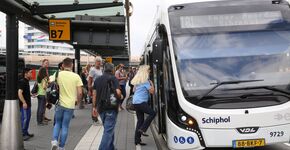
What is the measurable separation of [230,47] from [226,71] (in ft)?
1.38

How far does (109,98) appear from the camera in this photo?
8.02 meters

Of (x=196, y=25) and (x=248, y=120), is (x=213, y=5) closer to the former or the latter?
(x=196, y=25)

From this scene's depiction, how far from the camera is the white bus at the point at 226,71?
7.11 metres

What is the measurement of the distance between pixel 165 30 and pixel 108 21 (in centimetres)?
1103

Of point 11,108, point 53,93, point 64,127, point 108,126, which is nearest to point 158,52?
point 108,126

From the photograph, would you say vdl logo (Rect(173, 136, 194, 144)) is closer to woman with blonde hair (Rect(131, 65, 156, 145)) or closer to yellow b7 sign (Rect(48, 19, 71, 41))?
woman with blonde hair (Rect(131, 65, 156, 145))

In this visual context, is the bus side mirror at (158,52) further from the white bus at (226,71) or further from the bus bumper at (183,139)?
the bus bumper at (183,139)

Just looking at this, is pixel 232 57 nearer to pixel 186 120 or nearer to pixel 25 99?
pixel 186 120

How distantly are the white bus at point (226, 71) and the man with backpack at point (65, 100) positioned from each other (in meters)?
1.68

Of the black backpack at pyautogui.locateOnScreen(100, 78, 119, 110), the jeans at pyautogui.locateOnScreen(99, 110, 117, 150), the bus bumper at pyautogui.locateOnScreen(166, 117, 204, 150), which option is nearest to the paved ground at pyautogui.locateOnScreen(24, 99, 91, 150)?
the jeans at pyautogui.locateOnScreen(99, 110, 117, 150)

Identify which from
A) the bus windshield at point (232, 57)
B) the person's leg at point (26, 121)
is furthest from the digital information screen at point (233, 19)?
the person's leg at point (26, 121)

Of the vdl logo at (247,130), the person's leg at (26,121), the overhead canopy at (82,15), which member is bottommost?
the person's leg at (26,121)

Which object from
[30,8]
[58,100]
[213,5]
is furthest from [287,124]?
[30,8]

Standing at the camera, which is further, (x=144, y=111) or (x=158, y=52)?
(x=144, y=111)
